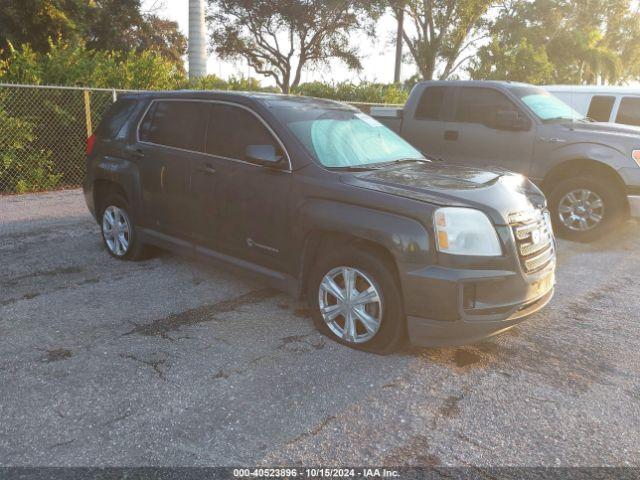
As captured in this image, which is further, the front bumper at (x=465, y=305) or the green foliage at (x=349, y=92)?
the green foliage at (x=349, y=92)

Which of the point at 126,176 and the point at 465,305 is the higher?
the point at 126,176

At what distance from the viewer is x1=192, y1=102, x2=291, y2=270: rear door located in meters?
4.17

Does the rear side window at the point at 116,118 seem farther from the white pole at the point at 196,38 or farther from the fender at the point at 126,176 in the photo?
the white pole at the point at 196,38

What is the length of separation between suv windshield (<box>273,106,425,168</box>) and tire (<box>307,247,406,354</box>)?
78 cm

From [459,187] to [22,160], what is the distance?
8.59 metres

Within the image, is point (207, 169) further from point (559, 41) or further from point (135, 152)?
point (559, 41)

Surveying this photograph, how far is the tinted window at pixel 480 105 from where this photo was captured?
7723 mm

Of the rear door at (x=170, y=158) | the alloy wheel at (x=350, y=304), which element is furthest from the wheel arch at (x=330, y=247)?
the rear door at (x=170, y=158)

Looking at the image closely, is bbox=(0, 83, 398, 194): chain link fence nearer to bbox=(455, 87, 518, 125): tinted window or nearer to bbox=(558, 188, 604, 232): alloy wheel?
bbox=(455, 87, 518, 125): tinted window

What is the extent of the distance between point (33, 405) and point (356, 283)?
208cm

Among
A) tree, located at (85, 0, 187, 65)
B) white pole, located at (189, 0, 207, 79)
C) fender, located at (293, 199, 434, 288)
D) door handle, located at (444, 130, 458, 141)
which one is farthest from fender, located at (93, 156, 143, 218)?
tree, located at (85, 0, 187, 65)

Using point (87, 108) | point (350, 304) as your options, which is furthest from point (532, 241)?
point (87, 108)

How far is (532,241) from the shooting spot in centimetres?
371

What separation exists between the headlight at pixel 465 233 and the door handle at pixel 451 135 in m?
4.83
